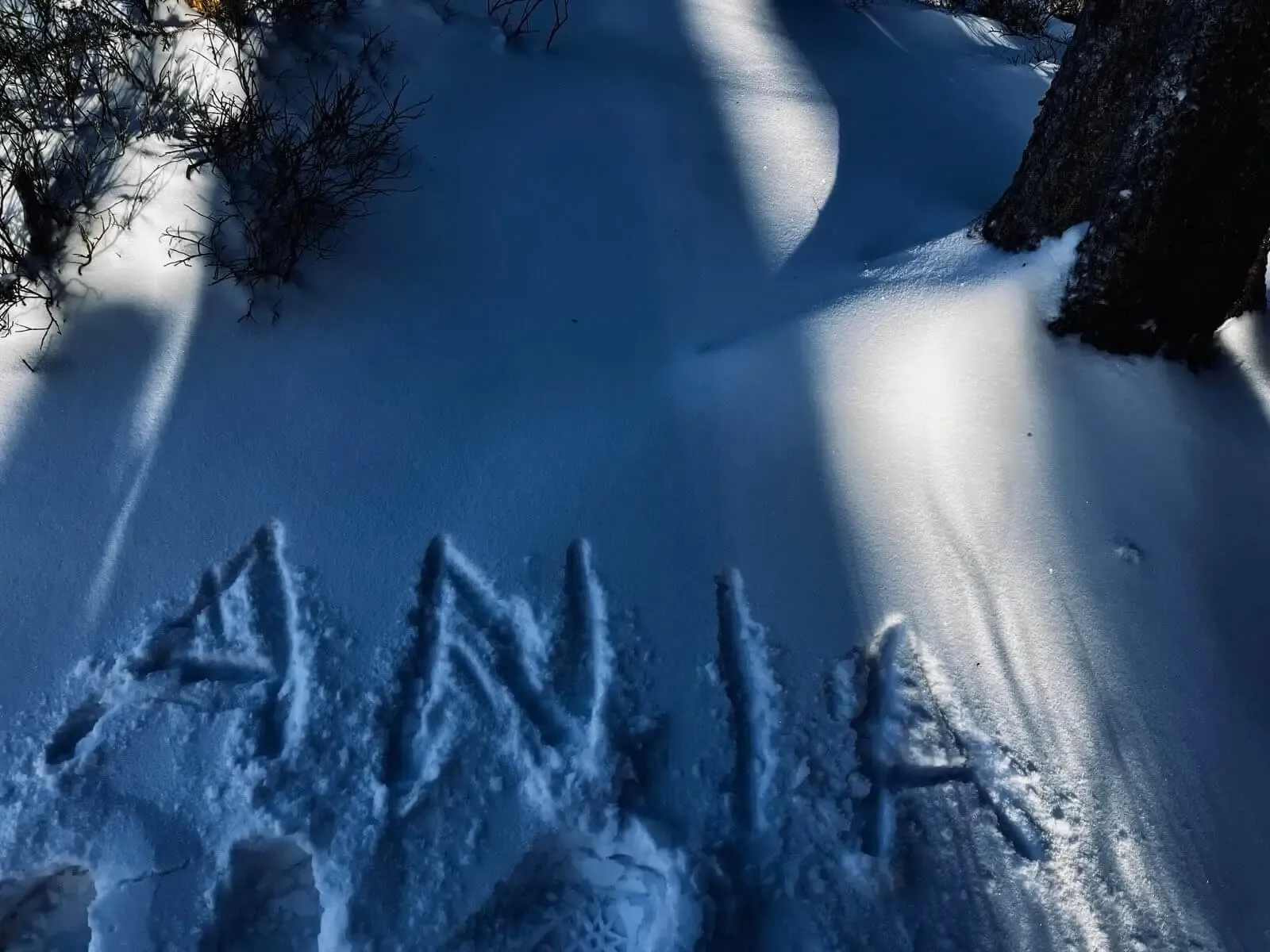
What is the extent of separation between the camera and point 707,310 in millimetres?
2691

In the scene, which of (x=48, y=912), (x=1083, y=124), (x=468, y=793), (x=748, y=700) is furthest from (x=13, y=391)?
(x=1083, y=124)

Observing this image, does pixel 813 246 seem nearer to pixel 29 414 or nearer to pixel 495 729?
pixel 495 729

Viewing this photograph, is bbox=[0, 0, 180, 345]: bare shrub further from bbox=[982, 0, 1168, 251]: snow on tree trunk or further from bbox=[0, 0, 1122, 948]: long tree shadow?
bbox=[982, 0, 1168, 251]: snow on tree trunk

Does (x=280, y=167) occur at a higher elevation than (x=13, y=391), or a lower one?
higher

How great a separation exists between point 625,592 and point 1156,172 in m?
1.69

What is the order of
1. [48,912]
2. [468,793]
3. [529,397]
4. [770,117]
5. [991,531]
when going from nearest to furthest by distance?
[48,912] < [468,793] < [991,531] < [529,397] < [770,117]

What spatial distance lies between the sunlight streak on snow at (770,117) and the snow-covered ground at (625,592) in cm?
4

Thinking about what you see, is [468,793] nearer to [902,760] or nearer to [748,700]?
[748,700]

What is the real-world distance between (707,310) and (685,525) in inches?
29.3

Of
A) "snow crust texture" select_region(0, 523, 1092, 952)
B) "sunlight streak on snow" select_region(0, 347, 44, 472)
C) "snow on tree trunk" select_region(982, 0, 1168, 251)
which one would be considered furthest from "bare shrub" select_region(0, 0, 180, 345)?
"snow on tree trunk" select_region(982, 0, 1168, 251)

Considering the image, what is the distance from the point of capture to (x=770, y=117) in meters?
3.21

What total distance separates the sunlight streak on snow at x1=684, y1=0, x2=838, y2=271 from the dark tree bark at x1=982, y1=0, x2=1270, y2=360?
2.16 ft

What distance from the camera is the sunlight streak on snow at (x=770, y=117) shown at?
2.92 m

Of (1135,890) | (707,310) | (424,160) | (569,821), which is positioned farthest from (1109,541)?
(424,160)
